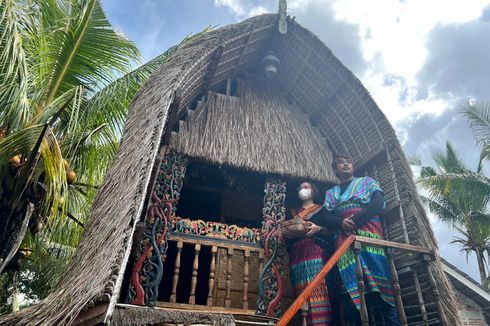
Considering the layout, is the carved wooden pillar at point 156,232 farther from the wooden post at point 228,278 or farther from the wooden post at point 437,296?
the wooden post at point 437,296

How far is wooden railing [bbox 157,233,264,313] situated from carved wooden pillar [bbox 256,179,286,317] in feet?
0.38

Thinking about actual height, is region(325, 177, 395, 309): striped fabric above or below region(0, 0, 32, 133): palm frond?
below

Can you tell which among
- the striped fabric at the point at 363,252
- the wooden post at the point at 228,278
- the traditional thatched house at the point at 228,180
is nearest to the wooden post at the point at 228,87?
the traditional thatched house at the point at 228,180

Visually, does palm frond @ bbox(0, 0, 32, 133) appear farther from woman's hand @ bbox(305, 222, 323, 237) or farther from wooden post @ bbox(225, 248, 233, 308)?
woman's hand @ bbox(305, 222, 323, 237)

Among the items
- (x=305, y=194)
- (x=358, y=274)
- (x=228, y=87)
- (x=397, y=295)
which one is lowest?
(x=397, y=295)

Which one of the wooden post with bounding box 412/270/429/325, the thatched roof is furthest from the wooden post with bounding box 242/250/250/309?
the wooden post with bounding box 412/270/429/325

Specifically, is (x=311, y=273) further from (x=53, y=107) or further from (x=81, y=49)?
(x=81, y=49)

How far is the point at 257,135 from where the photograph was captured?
5508 mm

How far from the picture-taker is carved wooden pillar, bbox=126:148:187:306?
12.9ft

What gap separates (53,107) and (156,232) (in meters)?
2.12

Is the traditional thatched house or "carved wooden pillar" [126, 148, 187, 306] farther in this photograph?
"carved wooden pillar" [126, 148, 187, 306]

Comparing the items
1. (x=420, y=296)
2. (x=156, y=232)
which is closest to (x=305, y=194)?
(x=420, y=296)

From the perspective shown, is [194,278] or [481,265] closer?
[194,278]

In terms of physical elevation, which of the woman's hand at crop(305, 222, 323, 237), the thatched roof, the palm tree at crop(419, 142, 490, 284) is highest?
the palm tree at crop(419, 142, 490, 284)
